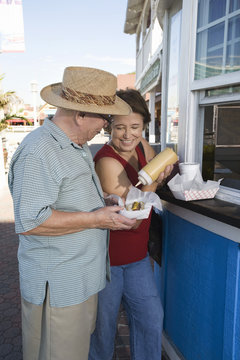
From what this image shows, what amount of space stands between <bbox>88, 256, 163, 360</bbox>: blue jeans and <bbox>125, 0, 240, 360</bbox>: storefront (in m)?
0.31

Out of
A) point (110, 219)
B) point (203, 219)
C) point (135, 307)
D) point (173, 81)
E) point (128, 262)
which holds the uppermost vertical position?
point (173, 81)

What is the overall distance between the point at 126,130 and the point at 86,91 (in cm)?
54

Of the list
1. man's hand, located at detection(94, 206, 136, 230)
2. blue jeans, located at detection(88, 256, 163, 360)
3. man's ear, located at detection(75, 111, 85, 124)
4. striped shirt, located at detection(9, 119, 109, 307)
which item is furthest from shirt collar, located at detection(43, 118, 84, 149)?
blue jeans, located at detection(88, 256, 163, 360)

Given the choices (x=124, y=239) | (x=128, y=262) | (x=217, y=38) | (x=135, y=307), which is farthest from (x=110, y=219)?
(x=217, y=38)

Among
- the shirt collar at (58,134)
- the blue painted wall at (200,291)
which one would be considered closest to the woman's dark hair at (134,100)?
the shirt collar at (58,134)

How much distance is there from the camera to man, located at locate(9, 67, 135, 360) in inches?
56.9

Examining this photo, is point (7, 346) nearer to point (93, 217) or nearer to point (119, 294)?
point (119, 294)

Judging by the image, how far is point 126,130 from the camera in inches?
81.7

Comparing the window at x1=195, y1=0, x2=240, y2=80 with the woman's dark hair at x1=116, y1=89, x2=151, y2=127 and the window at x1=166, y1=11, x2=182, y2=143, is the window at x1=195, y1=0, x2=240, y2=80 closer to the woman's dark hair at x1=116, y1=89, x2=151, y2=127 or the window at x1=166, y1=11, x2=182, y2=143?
the woman's dark hair at x1=116, y1=89, x2=151, y2=127

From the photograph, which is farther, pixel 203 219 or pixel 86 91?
pixel 203 219

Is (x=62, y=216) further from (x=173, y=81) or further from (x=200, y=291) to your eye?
(x=173, y=81)

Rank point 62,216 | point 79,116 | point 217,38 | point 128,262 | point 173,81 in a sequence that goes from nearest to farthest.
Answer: point 62,216
point 79,116
point 217,38
point 128,262
point 173,81

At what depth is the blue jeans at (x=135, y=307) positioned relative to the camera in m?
2.12

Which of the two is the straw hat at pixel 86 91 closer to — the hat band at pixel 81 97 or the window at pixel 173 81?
the hat band at pixel 81 97
